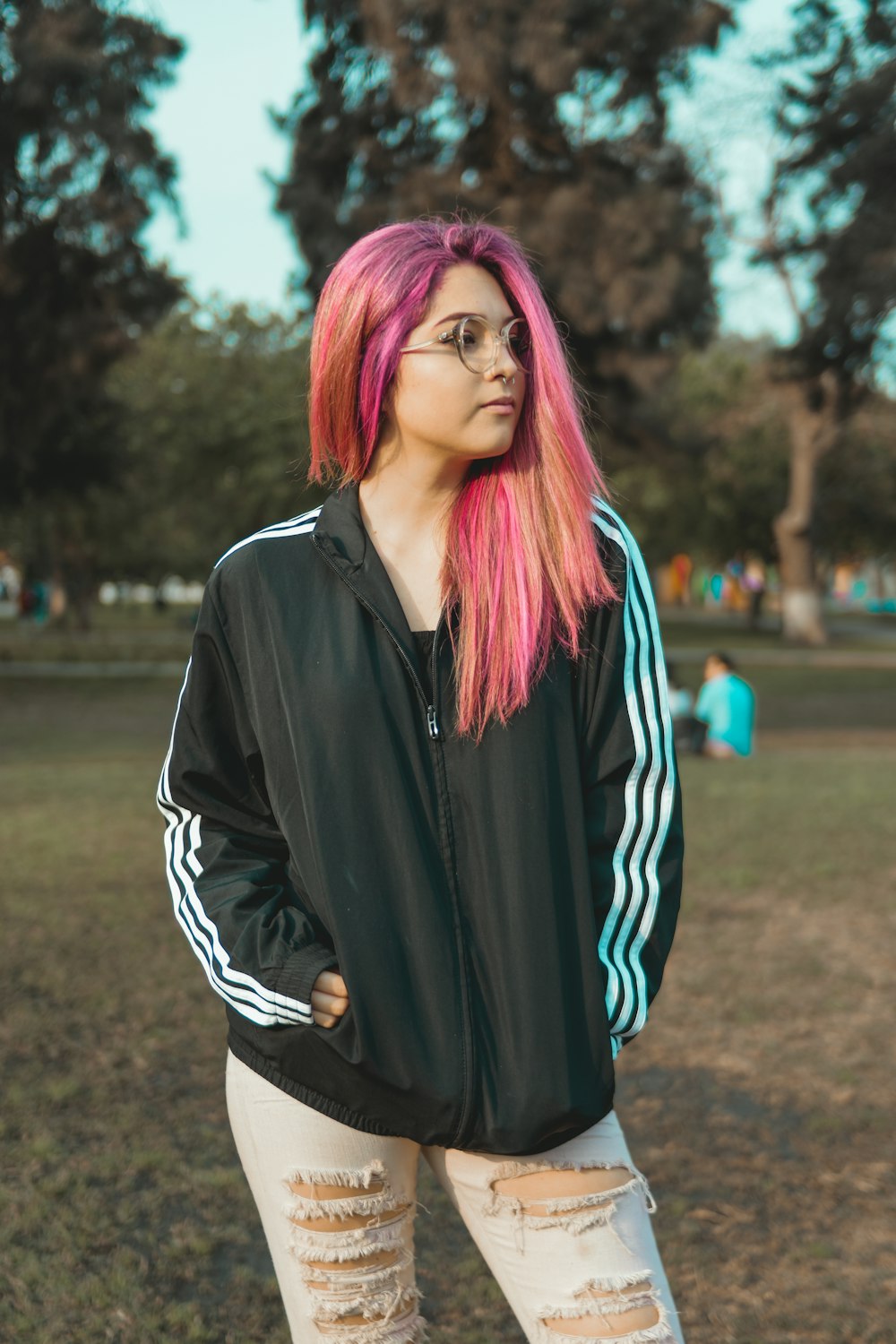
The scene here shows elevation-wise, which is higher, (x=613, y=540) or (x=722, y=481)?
(x=722, y=481)

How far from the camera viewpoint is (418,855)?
1.96 metres

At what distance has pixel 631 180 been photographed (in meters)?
A: 19.7

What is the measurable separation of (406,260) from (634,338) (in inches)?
737

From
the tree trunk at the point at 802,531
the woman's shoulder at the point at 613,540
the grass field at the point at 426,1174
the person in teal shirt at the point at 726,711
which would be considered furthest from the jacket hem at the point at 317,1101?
the tree trunk at the point at 802,531

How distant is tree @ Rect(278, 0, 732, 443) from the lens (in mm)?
17859

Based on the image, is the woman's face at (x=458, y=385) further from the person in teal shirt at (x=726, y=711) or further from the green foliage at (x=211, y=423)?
the green foliage at (x=211, y=423)

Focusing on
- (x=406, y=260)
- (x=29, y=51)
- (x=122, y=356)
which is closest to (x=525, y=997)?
(x=406, y=260)

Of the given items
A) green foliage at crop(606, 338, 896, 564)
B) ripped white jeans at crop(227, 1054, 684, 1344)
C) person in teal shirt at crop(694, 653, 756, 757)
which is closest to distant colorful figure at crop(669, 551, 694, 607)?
green foliage at crop(606, 338, 896, 564)

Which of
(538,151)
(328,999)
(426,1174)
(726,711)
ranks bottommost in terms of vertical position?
(726,711)

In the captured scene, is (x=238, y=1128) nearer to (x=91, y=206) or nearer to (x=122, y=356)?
(x=91, y=206)

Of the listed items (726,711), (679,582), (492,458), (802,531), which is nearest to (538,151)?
(726,711)

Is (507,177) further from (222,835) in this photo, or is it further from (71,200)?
(222,835)

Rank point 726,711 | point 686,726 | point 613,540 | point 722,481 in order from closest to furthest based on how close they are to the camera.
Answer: point 613,540
point 686,726
point 726,711
point 722,481

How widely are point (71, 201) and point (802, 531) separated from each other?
26.1 meters
